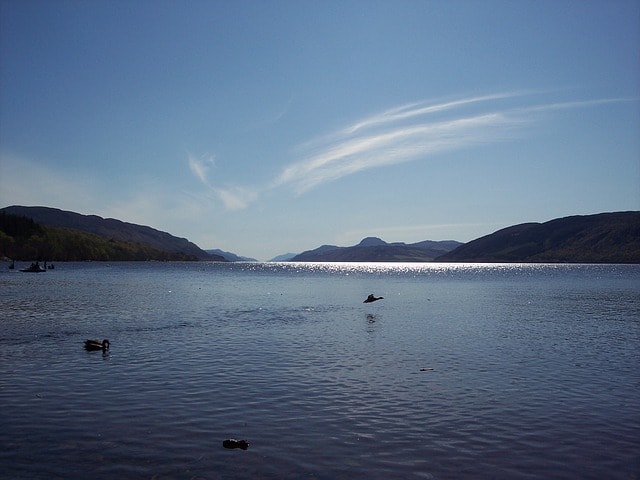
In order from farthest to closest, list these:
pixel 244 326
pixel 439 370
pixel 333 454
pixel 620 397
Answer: pixel 244 326 → pixel 439 370 → pixel 620 397 → pixel 333 454

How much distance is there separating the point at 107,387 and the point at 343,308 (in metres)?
55.3

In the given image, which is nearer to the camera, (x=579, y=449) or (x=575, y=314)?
(x=579, y=449)

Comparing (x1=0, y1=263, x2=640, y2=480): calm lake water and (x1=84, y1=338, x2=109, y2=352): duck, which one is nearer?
(x1=0, y1=263, x2=640, y2=480): calm lake water

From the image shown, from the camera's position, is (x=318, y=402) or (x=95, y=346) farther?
(x=95, y=346)

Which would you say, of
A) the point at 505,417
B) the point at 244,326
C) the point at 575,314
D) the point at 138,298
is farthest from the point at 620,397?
the point at 138,298

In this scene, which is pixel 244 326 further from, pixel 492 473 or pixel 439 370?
pixel 492 473

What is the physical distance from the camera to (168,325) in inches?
2210

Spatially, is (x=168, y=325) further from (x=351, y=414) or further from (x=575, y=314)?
(x=575, y=314)

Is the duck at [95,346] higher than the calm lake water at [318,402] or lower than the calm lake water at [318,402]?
higher

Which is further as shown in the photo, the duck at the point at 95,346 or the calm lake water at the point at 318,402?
the duck at the point at 95,346

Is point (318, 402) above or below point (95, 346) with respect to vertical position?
below

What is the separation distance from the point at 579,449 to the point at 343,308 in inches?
2437

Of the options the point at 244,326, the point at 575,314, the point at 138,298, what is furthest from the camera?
the point at 138,298

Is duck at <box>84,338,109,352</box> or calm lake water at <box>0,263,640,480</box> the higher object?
duck at <box>84,338,109,352</box>
